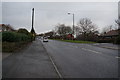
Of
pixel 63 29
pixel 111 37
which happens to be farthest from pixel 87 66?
pixel 63 29

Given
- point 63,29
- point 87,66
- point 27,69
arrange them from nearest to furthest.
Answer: point 27,69, point 87,66, point 63,29

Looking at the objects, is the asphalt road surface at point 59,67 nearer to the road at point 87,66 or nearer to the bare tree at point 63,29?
the road at point 87,66

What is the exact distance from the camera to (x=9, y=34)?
13859 millimetres

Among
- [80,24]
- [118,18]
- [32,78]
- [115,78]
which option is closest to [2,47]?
[32,78]

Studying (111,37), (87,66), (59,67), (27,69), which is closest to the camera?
(27,69)

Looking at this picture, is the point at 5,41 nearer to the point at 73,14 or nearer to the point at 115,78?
the point at 115,78

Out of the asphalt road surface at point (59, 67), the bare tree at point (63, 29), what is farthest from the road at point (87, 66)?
the bare tree at point (63, 29)

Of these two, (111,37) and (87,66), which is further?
(111,37)

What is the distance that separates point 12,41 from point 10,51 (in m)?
2.17

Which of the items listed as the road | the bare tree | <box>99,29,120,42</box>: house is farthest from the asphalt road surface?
the bare tree

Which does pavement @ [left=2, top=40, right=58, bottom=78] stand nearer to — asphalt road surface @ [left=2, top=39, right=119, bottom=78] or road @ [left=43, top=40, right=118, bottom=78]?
asphalt road surface @ [left=2, top=39, right=119, bottom=78]

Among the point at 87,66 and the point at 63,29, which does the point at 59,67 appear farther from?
the point at 63,29

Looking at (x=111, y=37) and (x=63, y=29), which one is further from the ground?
(x=63, y=29)

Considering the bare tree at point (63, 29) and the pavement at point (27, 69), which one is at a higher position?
the bare tree at point (63, 29)
